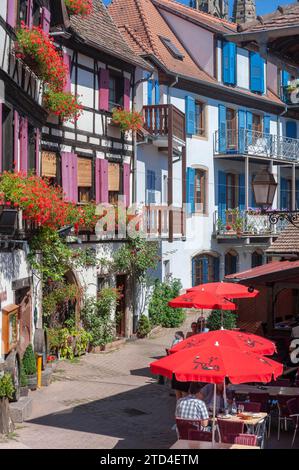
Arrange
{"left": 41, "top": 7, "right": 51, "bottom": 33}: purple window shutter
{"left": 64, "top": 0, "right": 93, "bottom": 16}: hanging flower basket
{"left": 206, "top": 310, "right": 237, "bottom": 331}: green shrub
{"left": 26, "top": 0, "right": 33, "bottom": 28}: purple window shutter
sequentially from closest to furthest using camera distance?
{"left": 26, "top": 0, "right": 33, "bottom": 28}: purple window shutter, {"left": 41, "top": 7, "right": 51, "bottom": 33}: purple window shutter, {"left": 206, "top": 310, "right": 237, "bottom": 331}: green shrub, {"left": 64, "top": 0, "right": 93, "bottom": 16}: hanging flower basket

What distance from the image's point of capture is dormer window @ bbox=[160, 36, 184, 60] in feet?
97.9

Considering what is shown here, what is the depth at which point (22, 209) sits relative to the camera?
47.2 feet

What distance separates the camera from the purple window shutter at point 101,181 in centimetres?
2223

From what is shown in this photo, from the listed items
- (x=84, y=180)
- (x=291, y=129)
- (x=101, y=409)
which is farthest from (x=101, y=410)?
(x=291, y=129)

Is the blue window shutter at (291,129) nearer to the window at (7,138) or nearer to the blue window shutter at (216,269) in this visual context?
the blue window shutter at (216,269)

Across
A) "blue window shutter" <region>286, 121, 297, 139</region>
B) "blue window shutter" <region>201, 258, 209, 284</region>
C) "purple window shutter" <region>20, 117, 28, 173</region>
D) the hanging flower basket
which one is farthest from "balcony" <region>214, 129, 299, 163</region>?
"purple window shutter" <region>20, 117, 28, 173</region>

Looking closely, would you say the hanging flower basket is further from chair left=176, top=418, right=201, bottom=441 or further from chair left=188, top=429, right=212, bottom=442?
chair left=188, top=429, right=212, bottom=442

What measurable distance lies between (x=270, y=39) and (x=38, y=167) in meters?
8.76

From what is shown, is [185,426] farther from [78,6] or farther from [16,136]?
[78,6]

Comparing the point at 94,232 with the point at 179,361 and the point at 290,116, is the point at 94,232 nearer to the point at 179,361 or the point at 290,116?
the point at 179,361

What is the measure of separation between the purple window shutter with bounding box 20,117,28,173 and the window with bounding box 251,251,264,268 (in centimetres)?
1769

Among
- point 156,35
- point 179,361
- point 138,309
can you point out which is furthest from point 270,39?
point 156,35

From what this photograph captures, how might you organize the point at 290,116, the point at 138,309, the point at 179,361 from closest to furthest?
the point at 179,361 → the point at 138,309 → the point at 290,116

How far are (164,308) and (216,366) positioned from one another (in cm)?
1641
